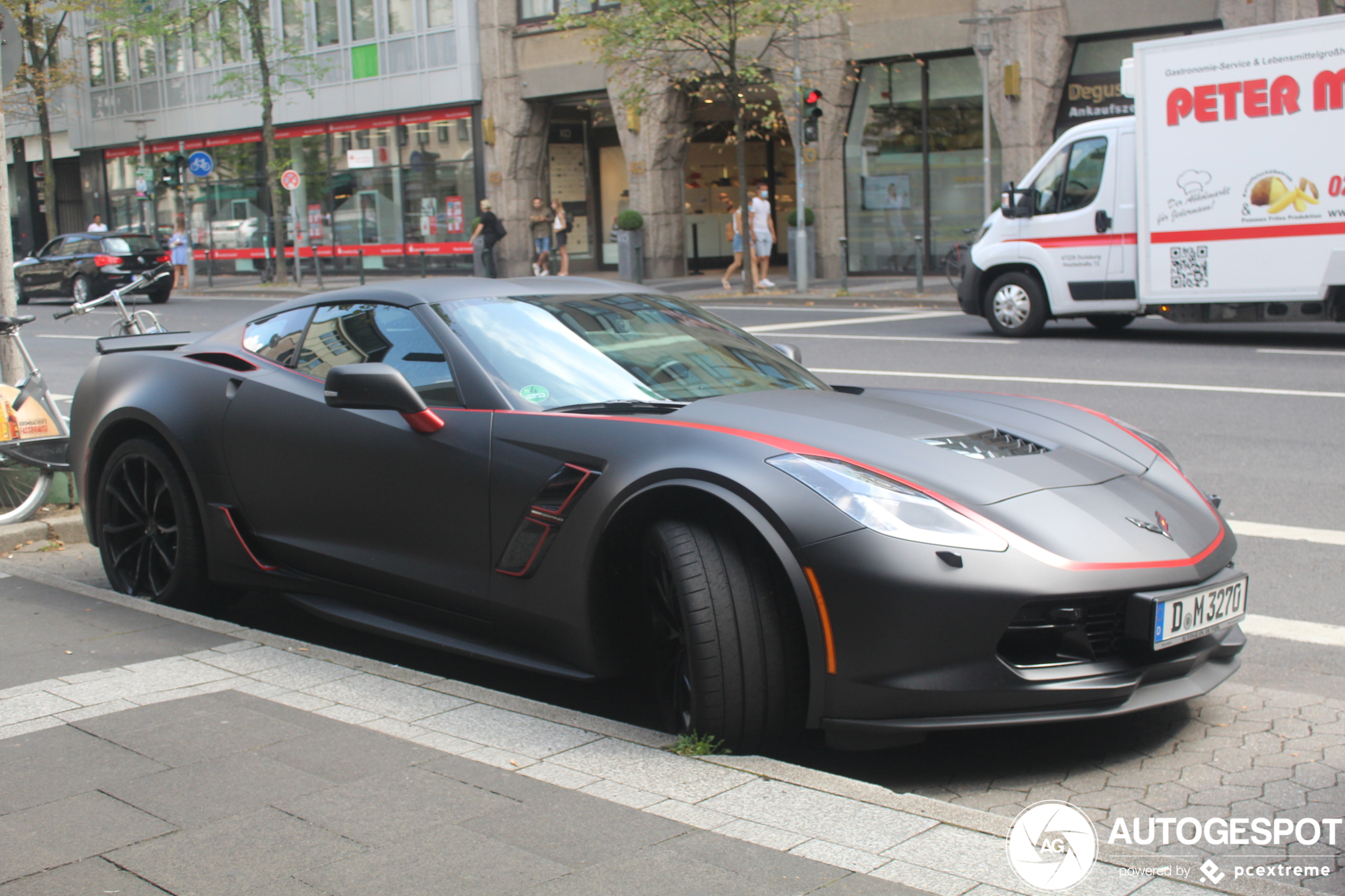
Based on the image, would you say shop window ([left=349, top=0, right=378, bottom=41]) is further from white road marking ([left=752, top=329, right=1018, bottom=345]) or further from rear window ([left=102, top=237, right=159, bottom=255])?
white road marking ([left=752, top=329, right=1018, bottom=345])

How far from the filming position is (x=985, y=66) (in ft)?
73.4

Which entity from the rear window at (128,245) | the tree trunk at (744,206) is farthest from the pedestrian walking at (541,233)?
the rear window at (128,245)

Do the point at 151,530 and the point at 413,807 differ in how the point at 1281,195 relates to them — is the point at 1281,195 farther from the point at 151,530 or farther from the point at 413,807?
the point at 413,807

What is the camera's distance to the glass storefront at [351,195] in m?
34.8

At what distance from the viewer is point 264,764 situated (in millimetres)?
3355

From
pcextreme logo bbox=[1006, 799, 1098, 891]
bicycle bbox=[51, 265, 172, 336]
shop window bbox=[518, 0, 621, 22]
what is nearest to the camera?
pcextreme logo bbox=[1006, 799, 1098, 891]

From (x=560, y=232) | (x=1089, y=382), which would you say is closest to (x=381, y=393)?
(x=1089, y=382)

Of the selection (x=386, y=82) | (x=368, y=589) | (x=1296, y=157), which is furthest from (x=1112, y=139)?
(x=386, y=82)

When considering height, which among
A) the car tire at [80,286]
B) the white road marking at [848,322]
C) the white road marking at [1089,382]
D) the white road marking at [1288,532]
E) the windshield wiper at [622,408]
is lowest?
the white road marking at [1288,532]

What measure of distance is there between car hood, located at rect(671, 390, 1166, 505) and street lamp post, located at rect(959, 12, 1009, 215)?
60.1 ft

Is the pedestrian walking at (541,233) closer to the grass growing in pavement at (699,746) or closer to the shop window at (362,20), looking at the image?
the shop window at (362,20)

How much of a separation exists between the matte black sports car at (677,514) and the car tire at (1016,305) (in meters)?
Result: 11.3

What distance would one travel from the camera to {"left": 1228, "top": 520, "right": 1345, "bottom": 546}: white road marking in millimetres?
6176

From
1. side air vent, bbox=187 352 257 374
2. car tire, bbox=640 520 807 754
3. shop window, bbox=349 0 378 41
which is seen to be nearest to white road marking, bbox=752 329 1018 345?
side air vent, bbox=187 352 257 374
